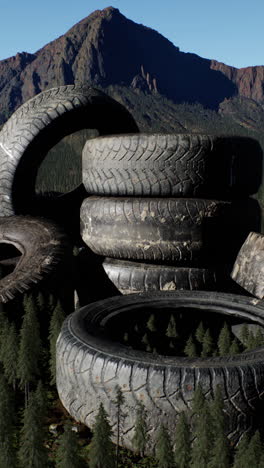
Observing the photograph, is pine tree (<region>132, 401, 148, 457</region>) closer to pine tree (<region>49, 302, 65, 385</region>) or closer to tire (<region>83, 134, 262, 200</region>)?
pine tree (<region>49, 302, 65, 385</region>)

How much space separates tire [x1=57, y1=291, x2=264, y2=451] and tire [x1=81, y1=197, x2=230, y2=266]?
173 cm

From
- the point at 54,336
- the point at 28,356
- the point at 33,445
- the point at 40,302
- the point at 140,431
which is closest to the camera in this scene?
the point at 33,445

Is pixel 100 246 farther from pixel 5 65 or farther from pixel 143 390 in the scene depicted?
pixel 5 65

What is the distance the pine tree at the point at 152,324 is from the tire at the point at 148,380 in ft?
2.57

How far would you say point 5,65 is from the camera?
172625mm

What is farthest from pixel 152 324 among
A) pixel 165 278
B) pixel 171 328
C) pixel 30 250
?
pixel 30 250

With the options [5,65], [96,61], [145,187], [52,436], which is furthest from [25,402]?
[5,65]

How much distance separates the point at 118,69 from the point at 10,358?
6637 inches

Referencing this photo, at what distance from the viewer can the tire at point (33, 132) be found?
6262mm

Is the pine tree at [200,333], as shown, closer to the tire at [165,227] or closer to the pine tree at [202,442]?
the tire at [165,227]

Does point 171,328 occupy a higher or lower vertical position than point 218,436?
lower

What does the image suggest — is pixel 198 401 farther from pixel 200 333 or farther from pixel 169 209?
pixel 169 209

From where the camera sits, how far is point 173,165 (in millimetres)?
4848

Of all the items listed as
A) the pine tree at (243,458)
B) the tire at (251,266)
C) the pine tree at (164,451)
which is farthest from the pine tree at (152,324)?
the pine tree at (243,458)
